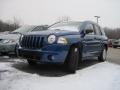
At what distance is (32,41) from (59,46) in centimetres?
82

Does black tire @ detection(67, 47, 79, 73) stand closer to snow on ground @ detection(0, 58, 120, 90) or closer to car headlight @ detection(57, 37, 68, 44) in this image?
snow on ground @ detection(0, 58, 120, 90)

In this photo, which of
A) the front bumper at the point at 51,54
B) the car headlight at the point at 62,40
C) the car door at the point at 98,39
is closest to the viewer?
the front bumper at the point at 51,54

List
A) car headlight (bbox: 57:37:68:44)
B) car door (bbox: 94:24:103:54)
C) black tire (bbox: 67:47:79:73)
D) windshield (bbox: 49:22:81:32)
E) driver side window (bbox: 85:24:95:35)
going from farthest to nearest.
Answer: car door (bbox: 94:24:103:54) < driver side window (bbox: 85:24:95:35) < windshield (bbox: 49:22:81:32) < black tire (bbox: 67:47:79:73) < car headlight (bbox: 57:37:68:44)

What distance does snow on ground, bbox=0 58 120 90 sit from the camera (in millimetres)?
5672

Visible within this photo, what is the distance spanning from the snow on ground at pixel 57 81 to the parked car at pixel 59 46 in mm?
455

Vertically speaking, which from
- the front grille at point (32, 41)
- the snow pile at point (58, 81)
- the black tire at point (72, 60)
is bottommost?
the snow pile at point (58, 81)

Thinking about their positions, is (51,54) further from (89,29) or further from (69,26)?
(89,29)

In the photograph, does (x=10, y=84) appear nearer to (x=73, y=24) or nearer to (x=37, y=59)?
(x=37, y=59)

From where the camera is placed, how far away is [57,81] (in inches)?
249

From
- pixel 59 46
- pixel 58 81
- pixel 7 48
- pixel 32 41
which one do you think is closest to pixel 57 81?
pixel 58 81

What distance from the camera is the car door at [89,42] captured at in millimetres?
8484

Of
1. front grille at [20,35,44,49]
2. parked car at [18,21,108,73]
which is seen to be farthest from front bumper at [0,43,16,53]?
front grille at [20,35,44,49]

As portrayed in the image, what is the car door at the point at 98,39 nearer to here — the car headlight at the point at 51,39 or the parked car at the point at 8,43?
the car headlight at the point at 51,39

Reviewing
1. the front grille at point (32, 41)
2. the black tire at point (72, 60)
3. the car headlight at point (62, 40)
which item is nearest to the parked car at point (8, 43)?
the front grille at point (32, 41)
